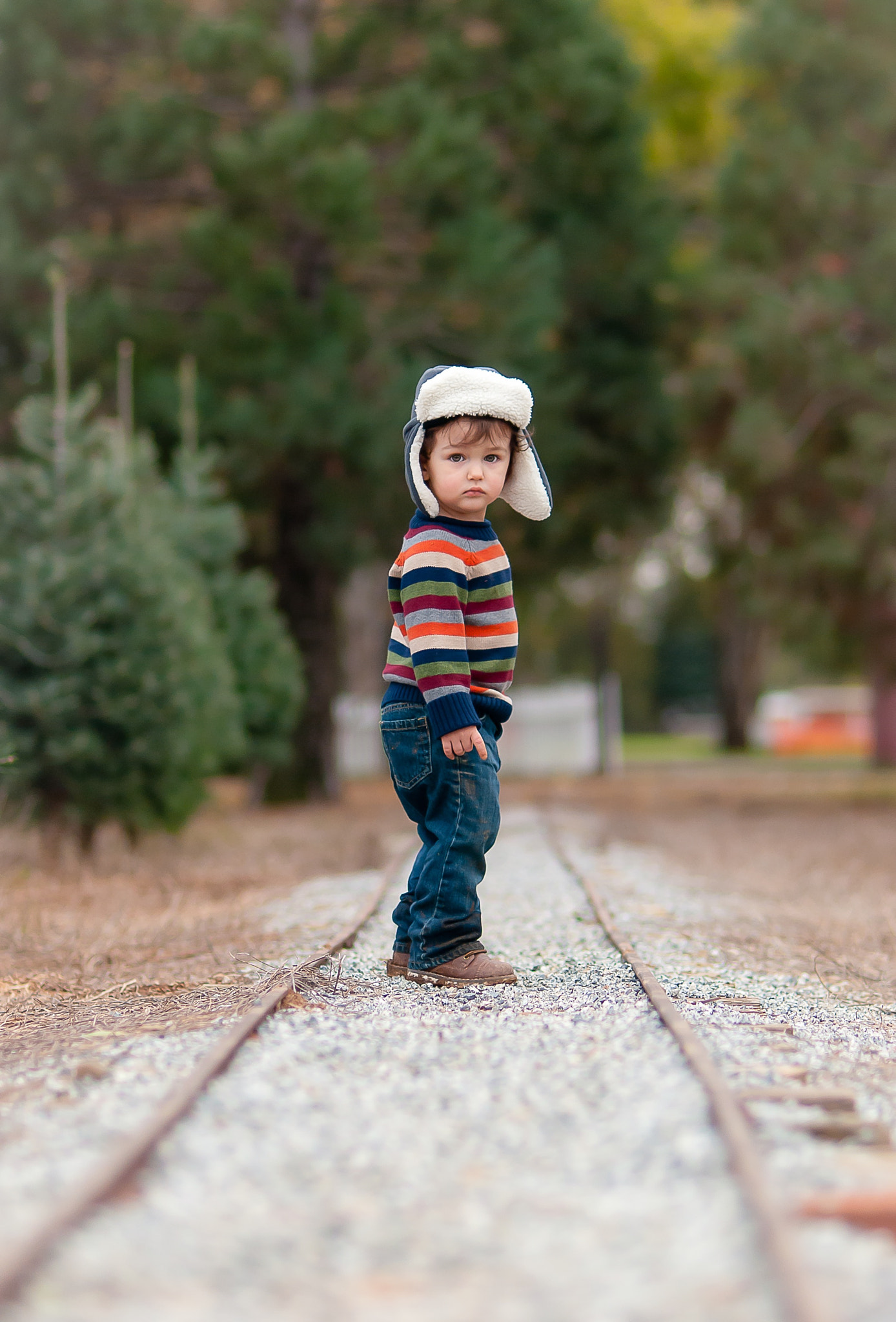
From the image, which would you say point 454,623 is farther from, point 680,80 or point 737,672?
point 737,672

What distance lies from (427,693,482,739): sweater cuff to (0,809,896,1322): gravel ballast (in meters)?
0.84

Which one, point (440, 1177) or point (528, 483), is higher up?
point (528, 483)

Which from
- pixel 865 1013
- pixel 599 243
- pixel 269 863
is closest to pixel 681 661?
pixel 599 243

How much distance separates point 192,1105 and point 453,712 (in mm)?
1643

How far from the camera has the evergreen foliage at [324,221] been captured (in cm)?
1450

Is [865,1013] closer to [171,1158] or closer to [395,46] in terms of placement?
[171,1158]

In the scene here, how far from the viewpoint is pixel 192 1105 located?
3072mm

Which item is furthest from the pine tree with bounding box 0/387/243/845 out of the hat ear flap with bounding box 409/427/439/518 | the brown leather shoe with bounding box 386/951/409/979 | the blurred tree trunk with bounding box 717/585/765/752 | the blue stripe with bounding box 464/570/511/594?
the blurred tree trunk with bounding box 717/585/765/752

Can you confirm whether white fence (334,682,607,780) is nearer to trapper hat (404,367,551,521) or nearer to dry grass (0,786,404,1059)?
dry grass (0,786,404,1059)

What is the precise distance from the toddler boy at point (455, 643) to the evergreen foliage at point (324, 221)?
32.2 ft

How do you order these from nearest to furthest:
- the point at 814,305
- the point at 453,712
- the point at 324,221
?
1. the point at 453,712
2. the point at 324,221
3. the point at 814,305

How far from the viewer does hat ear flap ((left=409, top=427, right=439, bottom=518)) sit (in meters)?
4.56

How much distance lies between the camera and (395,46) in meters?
16.1

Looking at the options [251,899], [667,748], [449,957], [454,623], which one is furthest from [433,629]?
[667,748]
